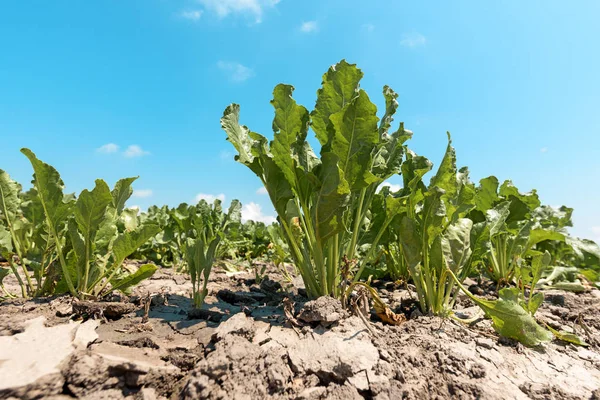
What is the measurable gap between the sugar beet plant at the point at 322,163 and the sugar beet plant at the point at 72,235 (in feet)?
2.72

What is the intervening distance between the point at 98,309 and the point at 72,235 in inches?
20.9

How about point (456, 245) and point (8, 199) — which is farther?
point (8, 199)

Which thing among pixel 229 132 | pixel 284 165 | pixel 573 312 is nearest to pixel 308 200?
pixel 284 165

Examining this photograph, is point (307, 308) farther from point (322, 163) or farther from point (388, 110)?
point (388, 110)

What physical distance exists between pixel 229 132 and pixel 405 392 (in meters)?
1.78

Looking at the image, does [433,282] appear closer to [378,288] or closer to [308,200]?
[378,288]

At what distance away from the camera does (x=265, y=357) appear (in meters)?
1.56

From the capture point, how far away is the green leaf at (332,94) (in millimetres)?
2182

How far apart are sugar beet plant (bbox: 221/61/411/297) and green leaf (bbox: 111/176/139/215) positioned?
808 millimetres

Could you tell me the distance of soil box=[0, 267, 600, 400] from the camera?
1.38 m

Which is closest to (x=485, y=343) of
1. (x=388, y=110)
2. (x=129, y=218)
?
(x=388, y=110)

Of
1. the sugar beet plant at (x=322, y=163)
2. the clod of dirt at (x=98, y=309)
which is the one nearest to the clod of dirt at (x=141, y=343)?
the clod of dirt at (x=98, y=309)

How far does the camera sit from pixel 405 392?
4.99 feet

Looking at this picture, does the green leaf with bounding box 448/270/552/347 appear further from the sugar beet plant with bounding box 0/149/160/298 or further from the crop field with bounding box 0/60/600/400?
the sugar beet plant with bounding box 0/149/160/298
